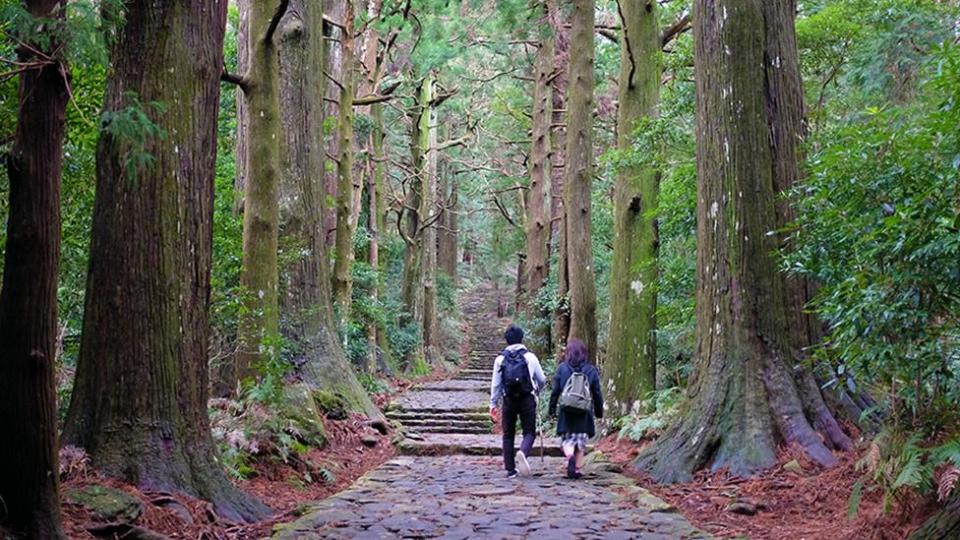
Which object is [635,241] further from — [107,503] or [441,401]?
[107,503]

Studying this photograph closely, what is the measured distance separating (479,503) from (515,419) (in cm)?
260

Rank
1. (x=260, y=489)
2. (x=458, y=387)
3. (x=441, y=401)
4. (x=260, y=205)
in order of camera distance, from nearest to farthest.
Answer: (x=260, y=489), (x=260, y=205), (x=441, y=401), (x=458, y=387)

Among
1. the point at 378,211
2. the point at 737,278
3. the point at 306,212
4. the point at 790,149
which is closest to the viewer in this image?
the point at 737,278

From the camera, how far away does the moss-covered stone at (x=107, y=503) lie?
5.03 metres

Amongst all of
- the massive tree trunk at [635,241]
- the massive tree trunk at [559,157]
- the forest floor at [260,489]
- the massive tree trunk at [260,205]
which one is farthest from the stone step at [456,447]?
the massive tree trunk at [559,157]

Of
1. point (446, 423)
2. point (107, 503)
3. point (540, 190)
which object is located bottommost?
point (446, 423)

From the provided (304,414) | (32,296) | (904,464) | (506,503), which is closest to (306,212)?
(304,414)

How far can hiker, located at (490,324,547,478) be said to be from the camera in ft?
31.8

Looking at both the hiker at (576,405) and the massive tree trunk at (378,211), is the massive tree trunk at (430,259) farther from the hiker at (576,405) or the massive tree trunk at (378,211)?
the hiker at (576,405)

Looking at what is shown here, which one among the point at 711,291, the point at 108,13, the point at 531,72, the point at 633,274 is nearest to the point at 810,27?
the point at 633,274

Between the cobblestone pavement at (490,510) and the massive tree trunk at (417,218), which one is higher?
the massive tree trunk at (417,218)

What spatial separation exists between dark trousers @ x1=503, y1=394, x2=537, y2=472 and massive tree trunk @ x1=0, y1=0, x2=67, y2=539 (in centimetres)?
→ 595

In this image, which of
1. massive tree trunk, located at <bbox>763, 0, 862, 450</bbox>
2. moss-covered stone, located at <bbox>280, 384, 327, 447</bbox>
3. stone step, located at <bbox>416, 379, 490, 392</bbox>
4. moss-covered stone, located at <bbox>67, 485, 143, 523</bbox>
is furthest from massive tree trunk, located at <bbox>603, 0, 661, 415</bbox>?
stone step, located at <bbox>416, 379, 490, 392</bbox>

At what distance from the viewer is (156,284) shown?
19.8 feet
